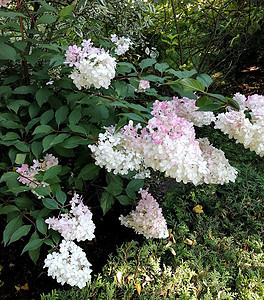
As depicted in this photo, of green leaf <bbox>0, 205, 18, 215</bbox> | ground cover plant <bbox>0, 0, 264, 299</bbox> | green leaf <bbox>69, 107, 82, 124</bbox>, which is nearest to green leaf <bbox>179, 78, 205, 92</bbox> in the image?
ground cover plant <bbox>0, 0, 264, 299</bbox>

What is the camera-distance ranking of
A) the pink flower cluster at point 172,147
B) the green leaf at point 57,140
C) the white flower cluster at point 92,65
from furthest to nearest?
1. the green leaf at point 57,140
2. the white flower cluster at point 92,65
3. the pink flower cluster at point 172,147

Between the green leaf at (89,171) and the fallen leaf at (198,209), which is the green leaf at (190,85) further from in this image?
the fallen leaf at (198,209)

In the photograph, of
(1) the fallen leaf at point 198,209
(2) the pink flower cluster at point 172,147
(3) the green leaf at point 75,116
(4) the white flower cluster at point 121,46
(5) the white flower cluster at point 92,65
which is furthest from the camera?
(1) the fallen leaf at point 198,209

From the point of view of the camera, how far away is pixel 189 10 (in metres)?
3.48

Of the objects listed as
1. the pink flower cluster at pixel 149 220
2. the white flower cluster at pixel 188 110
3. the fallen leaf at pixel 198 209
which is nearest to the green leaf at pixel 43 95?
the white flower cluster at pixel 188 110

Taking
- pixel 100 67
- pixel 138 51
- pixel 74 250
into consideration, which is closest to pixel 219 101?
pixel 100 67

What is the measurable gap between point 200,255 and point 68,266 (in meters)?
0.86

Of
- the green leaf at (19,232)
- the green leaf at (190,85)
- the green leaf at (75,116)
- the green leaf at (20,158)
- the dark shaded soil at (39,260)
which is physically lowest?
the dark shaded soil at (39,260)

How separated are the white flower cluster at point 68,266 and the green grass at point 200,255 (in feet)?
0.77

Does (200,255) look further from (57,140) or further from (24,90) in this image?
(24,90)

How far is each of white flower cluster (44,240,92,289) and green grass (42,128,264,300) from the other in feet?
0.77

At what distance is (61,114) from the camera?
1570 mm

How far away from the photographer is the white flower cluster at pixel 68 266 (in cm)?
134

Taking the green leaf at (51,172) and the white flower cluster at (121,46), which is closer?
the green leaf at (51,172)
